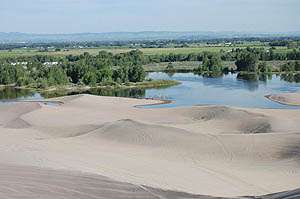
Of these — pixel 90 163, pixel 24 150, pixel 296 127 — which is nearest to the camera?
pixel 90 163

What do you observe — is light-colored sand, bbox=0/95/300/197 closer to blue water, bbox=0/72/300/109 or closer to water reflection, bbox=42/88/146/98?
blue water, bbox=0/72/300/109

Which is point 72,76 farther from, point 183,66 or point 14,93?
point 183,66

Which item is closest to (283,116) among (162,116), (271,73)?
(162,116)

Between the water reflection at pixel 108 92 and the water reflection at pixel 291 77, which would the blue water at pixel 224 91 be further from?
the water reflection at pixel 108 92

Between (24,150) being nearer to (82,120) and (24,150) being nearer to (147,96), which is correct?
(82,120)

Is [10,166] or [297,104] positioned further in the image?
[297,104]

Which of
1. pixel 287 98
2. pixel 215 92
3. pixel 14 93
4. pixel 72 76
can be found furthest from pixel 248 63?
pixel 14 93

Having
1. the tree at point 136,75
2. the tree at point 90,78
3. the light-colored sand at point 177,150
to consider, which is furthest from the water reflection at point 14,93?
the light-colored sand at point 177,150
